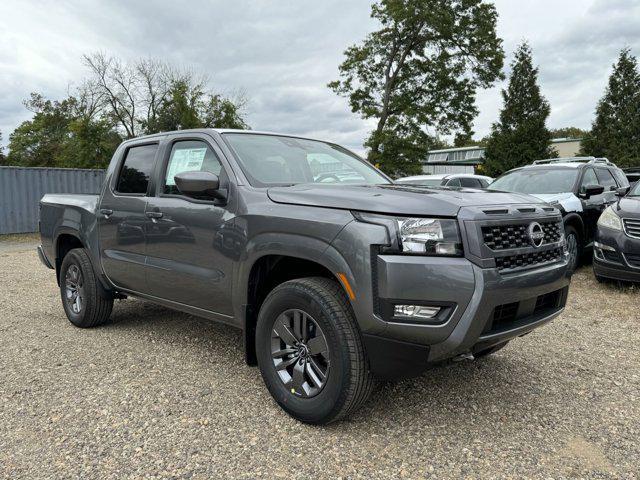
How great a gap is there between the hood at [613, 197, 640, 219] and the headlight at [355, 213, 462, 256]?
4.85 metres

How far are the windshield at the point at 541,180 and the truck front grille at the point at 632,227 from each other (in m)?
1.77

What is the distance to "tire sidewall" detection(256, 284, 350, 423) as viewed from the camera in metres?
2.62

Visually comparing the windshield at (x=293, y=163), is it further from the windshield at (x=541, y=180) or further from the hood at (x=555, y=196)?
the windshield at (x=541, y=180)

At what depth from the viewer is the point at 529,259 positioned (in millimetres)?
2768

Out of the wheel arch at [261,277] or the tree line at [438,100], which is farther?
the tree line at [438,100]

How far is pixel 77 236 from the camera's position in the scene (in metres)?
4.88

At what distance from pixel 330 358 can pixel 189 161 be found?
2.03 meters

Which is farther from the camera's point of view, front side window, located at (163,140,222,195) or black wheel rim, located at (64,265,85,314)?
black wheel rim, located at (64,265,85,314)

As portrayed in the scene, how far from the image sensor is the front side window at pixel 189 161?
3607 mm

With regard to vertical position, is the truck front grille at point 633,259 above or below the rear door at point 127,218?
below

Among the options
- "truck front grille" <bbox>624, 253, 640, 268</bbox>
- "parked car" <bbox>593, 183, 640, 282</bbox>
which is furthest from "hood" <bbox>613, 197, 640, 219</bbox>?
"truck front grille" <bbox>624, 253, 640, 268</bbox>

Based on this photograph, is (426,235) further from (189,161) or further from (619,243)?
(619,243)

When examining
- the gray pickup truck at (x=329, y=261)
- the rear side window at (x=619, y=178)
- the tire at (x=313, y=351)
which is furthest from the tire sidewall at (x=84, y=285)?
the rear side window at (x=619, y=178)

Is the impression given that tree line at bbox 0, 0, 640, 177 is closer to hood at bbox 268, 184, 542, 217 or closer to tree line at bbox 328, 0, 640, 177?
tree line at bbox 328, 0, 640, 177
